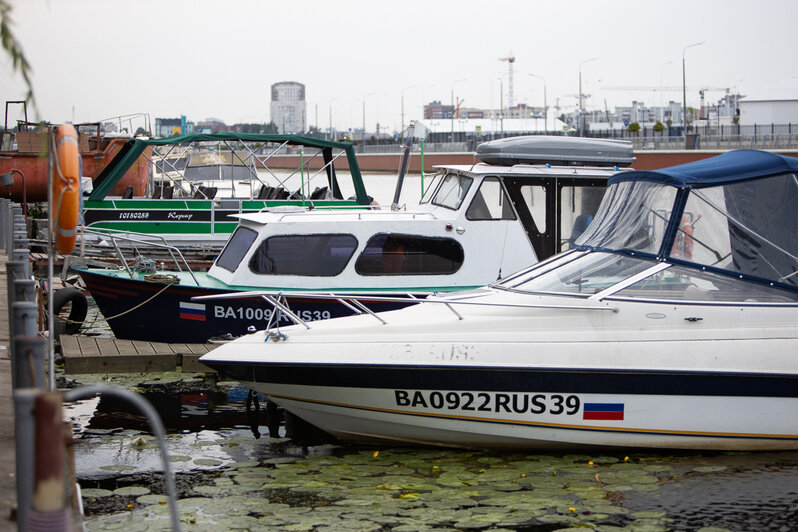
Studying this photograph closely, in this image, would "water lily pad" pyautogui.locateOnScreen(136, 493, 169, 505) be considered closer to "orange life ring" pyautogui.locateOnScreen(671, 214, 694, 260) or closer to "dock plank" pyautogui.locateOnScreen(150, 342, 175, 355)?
"dock plank" pyautogui.locateOnScreen(150, 342, 175, 355)

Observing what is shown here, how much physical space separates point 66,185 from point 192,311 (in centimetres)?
537

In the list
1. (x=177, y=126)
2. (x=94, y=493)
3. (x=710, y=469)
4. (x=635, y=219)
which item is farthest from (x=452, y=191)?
(x=177, y=126)

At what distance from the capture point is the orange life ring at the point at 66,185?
649 cm

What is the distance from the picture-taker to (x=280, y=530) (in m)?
6.49

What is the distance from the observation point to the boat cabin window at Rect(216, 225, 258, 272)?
11.9 m

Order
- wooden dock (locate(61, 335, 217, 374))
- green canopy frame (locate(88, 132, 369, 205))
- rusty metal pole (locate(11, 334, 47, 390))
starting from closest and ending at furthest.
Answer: rusty metal pole (locate(11, 334, 47, 390))
wooden dock (locate(61, 335, 217, 374))
green canopy frame (locate(88, 132, 369, 205))

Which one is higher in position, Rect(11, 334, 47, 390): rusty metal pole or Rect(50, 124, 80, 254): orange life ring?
Rect(50, 124, 80, 254): orange life ring

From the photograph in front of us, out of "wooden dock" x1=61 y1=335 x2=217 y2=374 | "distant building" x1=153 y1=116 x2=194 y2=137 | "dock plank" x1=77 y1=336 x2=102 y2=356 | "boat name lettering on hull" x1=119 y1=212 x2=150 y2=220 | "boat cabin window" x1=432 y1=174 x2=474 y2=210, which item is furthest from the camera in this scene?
"distant building" x1=153 y1=116 x2=194 y2=137

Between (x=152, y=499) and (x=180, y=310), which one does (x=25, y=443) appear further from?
(x=180, y=310)

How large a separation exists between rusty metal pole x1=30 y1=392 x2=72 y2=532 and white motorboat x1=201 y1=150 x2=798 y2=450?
4459 millimetres

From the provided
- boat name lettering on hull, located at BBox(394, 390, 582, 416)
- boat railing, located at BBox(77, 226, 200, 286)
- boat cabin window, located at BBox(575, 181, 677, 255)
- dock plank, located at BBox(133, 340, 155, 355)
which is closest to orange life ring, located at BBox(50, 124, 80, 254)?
boat name lettering on hull, located at BBox(394, 390, 582, 416)

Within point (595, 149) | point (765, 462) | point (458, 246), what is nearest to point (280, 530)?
point (765, 462)

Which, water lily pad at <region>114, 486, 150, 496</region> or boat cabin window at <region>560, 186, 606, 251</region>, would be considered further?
boat cabin window at <region>560, 186, 606, 251</region>

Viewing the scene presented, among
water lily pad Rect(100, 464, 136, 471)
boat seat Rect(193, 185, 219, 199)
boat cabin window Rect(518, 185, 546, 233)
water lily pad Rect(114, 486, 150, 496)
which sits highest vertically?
boat seat Rect(193, 185, 219, 199)
